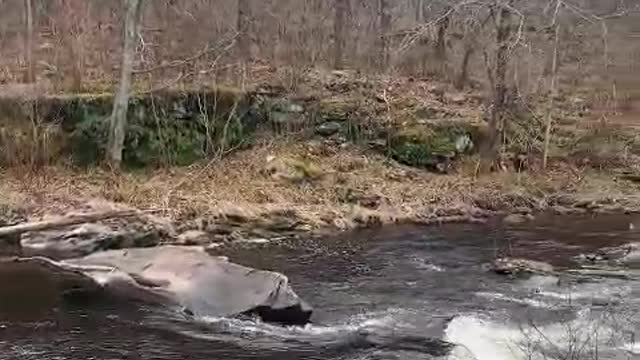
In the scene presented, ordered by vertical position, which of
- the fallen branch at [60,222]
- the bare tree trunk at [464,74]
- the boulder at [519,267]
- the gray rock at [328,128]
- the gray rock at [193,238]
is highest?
the bare tree trunk at [464,74]

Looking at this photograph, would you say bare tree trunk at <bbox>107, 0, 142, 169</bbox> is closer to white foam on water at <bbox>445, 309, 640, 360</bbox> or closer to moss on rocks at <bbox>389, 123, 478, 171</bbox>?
moss on rocks at <bbox>389, 123, 478, 171</bbox>

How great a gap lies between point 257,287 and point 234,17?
1339cm

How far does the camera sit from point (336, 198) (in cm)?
2039

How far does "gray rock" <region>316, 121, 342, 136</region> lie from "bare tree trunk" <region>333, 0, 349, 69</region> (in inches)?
125

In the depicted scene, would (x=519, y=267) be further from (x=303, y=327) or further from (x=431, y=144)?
(x=431, y=144)

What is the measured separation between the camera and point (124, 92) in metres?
20.1

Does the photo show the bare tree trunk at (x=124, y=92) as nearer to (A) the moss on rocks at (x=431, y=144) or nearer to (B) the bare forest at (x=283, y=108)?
(B) the bare forest at (x=283, y=108)

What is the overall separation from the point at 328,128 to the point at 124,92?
5.93 m

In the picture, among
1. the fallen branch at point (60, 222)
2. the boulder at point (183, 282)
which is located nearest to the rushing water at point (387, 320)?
the boulder at point (183, 282)

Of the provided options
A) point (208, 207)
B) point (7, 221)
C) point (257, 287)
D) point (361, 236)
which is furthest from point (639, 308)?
point (7, 221)

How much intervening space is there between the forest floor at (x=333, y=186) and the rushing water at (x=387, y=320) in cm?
222

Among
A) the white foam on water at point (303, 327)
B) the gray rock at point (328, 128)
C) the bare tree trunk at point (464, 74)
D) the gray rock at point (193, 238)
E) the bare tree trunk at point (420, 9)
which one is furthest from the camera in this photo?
the bare tree trunk at point (420, 9)

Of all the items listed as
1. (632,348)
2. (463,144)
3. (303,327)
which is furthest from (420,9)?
(632,348)

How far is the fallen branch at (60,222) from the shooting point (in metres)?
14.4
